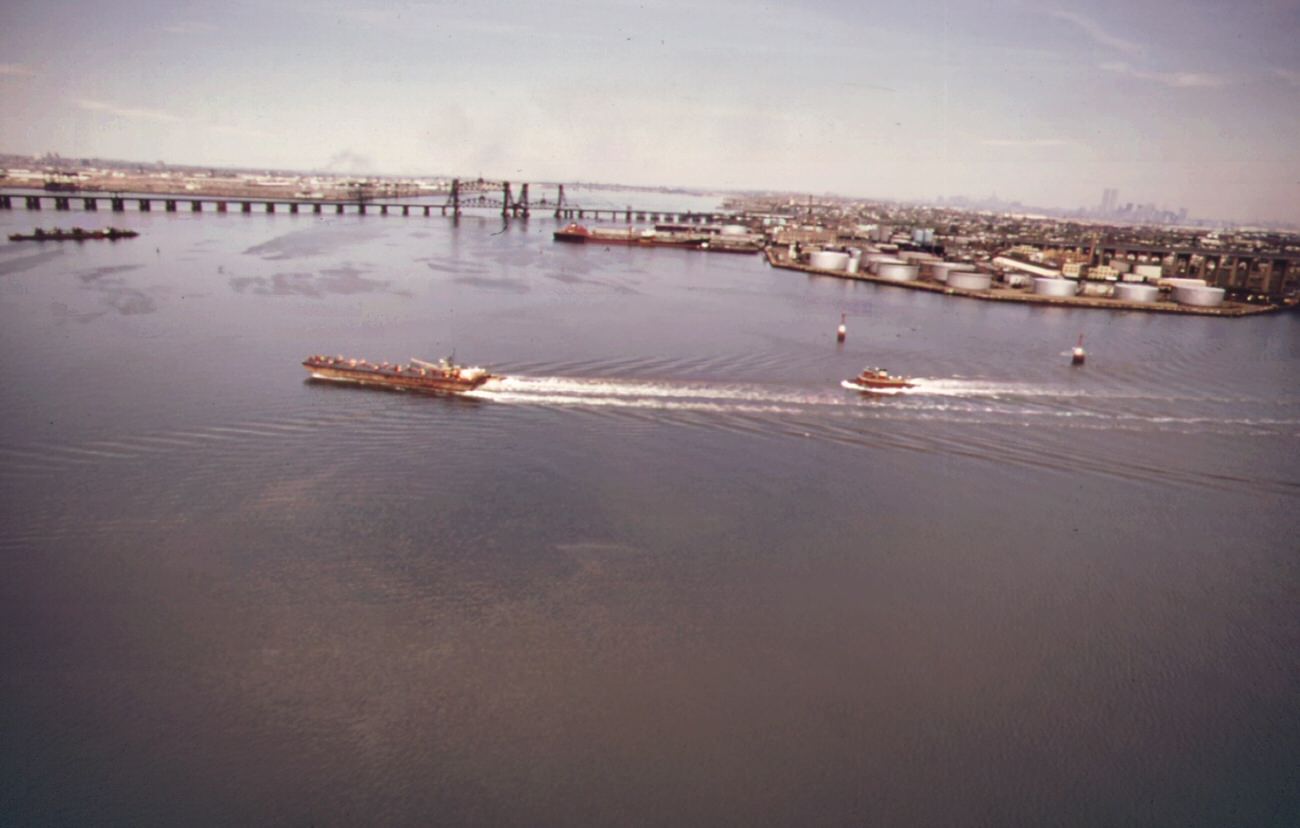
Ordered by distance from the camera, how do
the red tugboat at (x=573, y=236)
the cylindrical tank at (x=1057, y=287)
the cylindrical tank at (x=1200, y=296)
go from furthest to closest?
the red tugboat at (x=573, y=236) < the cylindrical tank at (x=1057, y=287) < the cylindrical tank at (x=1200, y=296)

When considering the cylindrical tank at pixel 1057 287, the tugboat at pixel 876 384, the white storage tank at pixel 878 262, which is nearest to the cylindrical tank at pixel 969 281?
the cylindrical tank at pixel 1057 287

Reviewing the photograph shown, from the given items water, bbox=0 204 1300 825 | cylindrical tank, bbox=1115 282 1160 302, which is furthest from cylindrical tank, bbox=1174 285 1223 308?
water, bbox=0 204 1300 825

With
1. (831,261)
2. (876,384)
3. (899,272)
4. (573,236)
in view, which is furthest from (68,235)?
(899,272)

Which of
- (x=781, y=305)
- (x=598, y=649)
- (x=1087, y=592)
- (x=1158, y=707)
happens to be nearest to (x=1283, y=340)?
(x=781, y=305)

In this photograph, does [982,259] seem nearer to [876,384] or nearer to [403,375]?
[876,384]

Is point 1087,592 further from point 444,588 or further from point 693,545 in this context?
point 444,588

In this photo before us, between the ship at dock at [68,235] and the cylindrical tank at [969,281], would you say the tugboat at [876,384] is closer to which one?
the cylindrical tank at [969,281]

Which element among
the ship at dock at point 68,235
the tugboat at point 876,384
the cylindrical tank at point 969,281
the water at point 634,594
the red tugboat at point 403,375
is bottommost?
the water at point 634,594
